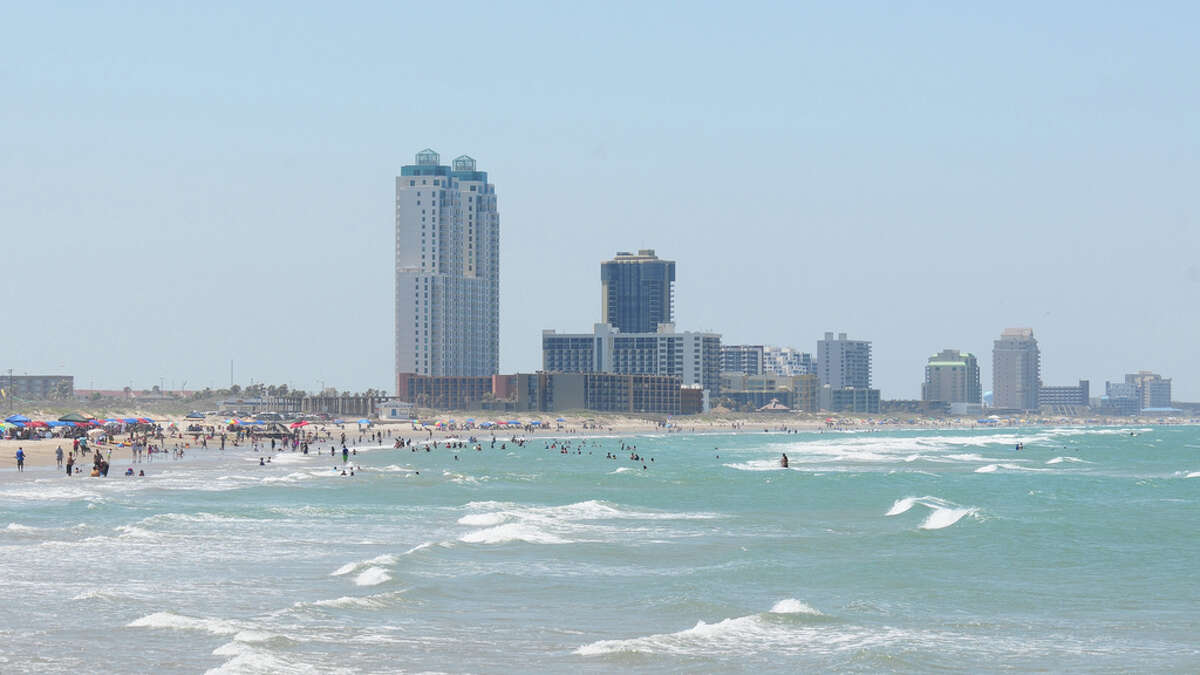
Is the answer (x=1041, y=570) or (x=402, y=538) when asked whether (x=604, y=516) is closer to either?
(x=402, y=538)

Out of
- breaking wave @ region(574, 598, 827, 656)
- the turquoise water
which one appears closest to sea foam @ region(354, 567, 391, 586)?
the turquoise water

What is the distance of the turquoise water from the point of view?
1180 inches

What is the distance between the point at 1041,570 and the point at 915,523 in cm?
1446

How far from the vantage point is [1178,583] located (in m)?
41.4

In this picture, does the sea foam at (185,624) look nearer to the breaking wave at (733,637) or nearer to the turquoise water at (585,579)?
the turquoise water at (585,579)

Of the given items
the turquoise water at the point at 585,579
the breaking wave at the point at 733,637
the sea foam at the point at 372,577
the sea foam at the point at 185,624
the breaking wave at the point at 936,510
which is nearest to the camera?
the turquoise water at the point at 585,579

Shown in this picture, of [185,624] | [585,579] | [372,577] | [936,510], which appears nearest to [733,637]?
[585,579]

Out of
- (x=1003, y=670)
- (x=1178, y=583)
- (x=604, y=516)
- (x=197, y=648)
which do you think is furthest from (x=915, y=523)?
(x=197, y=648)

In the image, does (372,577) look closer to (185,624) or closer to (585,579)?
(585,579)

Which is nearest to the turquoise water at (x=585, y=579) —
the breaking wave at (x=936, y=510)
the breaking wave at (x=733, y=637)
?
the breaking wave at (x=733, y=637)

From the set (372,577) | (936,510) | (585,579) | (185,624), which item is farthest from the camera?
(936,510)

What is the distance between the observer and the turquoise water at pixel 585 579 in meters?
30.0

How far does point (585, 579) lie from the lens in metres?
40.6

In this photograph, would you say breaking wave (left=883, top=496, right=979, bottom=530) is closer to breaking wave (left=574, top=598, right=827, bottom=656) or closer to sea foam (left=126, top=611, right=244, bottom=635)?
breaking wave (left=574, top=598, right=827, bottom=656)
